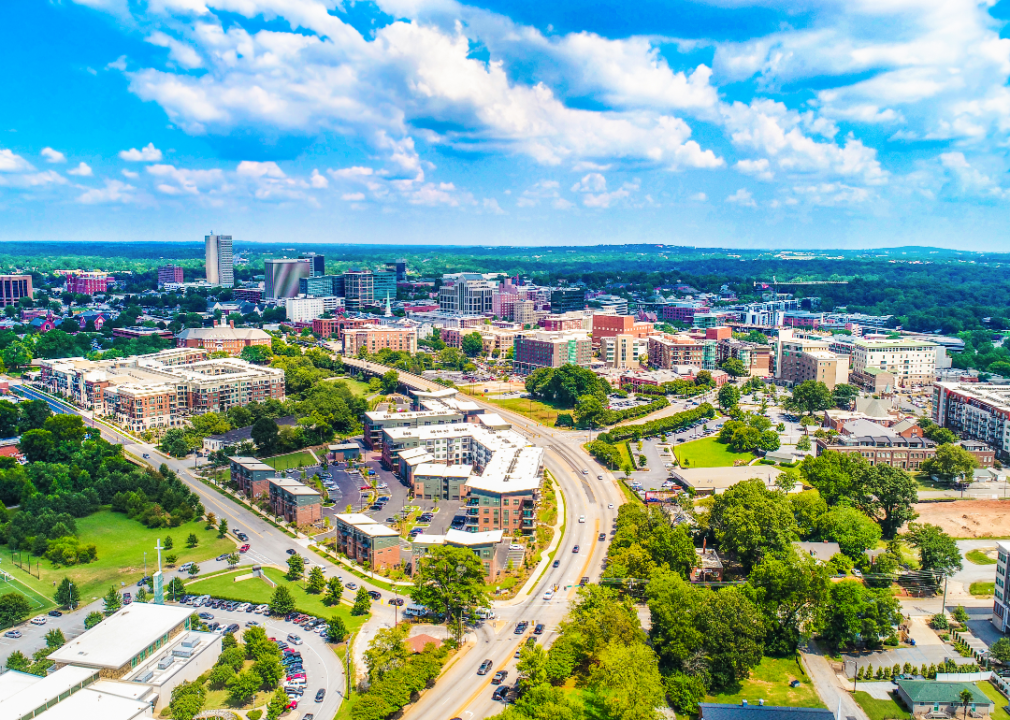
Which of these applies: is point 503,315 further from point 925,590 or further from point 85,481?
point 925,590

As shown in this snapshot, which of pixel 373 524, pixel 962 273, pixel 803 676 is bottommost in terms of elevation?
pixel 803 676

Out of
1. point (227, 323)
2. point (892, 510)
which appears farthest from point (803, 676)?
point (227, 323)

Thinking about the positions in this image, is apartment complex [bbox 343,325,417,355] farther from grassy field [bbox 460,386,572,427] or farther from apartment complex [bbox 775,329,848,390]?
apartment complex [bbox 775,329,848,390]

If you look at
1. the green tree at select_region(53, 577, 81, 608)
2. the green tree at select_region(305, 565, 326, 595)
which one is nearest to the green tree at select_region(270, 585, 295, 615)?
the green tree at select_region(305, 565, 326, 595)

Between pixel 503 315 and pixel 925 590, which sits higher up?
pixel 503 315

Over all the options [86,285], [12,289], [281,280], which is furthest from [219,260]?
[12,289]

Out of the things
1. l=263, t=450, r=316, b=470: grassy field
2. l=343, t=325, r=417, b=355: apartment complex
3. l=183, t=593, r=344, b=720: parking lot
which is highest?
l=343, t=325, r=417, b=355: apartment complex

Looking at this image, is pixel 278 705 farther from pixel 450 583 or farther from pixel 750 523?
pixel 750 523
